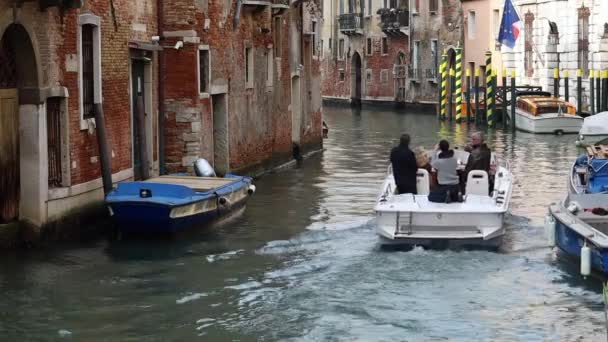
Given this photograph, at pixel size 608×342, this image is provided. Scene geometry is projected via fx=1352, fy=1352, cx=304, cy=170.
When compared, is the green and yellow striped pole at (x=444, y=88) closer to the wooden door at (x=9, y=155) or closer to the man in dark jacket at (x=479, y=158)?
the man in dark jacket at (x=479, y=158)

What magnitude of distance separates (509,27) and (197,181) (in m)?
27.4

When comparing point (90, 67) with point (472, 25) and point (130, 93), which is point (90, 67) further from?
point (472, 25)

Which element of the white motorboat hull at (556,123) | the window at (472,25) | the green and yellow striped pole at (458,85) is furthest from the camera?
the window at (472,25)

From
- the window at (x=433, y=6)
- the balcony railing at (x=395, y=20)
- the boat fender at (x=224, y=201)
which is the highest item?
the window at (x=433, y=6)

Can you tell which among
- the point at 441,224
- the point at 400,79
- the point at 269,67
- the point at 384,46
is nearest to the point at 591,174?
the point at 441,224

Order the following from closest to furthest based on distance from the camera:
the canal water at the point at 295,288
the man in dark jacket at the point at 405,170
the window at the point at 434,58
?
the canal water at the point at 295,288 → the man in dark jacket at the point at 405,170 → the window at the point at 434,58

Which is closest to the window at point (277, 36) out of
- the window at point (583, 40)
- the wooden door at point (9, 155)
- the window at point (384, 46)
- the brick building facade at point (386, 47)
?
the wooden door at point (9, 155)

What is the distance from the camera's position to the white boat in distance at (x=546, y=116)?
118ft

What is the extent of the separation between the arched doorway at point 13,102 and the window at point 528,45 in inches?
1271

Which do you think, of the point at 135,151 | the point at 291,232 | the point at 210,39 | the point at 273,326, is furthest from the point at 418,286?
the point at 210,39

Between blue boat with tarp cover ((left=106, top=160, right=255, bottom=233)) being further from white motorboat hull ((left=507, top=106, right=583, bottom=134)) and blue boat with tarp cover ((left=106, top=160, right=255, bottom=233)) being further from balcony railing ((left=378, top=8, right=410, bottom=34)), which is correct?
balcony railing ((left=378, top=8, right=410, bottom=34))

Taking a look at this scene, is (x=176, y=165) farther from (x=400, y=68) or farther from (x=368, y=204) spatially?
(x=400, y=68)

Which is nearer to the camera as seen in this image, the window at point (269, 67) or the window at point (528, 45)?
the window at point (269, 67)

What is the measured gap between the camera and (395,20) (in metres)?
57.8
